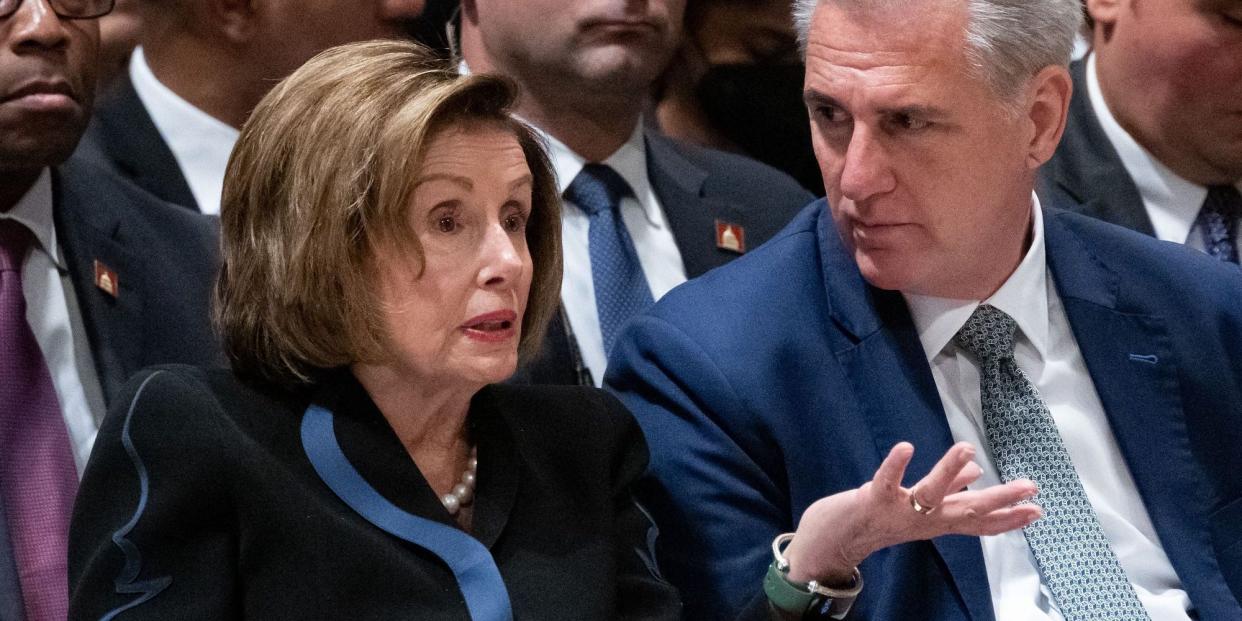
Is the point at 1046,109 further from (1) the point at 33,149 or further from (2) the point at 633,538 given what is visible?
(1) the point at 33,149

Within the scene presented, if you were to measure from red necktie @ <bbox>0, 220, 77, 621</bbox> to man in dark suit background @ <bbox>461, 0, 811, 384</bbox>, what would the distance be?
1.03 meters

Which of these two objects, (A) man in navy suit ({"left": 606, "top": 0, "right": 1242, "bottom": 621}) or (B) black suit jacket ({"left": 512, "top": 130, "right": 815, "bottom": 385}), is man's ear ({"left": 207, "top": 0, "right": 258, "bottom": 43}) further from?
(A) man in navy suit ({"left": 606, "top": 0, "right": 1242, "bottom": 621})

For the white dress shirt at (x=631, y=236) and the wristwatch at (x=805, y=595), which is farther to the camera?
the white dress shirt at (x=631, y=236)

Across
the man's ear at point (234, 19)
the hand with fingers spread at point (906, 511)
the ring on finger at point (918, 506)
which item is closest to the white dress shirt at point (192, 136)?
the man's ear at point (234, 19)

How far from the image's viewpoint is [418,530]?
7.30ft

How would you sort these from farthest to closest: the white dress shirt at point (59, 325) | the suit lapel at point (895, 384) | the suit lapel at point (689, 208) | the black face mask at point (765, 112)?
the black face mask at point (765, 112)
the suit lapel at point (689, 208)
the white dress shirt at point (59, 325)
the suit lapel at point (895, 384)

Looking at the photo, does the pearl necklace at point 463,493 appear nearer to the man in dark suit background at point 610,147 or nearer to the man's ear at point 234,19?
the man in dark suit background at point 610,147

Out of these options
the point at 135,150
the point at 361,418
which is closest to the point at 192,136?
the point at 135,150

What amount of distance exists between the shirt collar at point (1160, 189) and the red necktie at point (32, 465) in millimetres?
2216

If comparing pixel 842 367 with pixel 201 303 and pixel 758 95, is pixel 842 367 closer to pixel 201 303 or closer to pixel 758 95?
pixel 201 303

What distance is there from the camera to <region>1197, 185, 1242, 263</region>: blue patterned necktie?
12.0ft

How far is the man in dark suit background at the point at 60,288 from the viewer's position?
2.69 metres

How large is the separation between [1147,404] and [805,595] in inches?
28.9

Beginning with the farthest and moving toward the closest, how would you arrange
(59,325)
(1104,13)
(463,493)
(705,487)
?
(1104,13)
(59,325)
(705,487)
(463,493)
